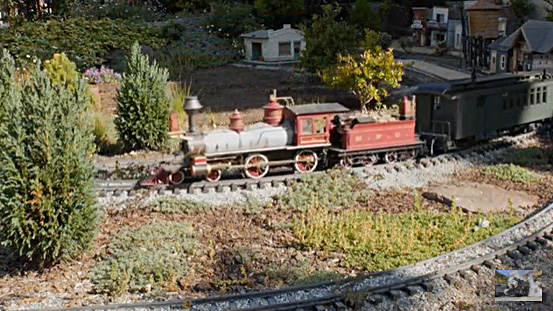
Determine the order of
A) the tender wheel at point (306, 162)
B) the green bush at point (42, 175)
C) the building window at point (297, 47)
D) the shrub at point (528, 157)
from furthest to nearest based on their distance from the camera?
1. the building window at point (297, 47)
2. the shrub at point (528, 157)
3. the tender wheel at point (306, 162)
4. the green bush at point (42, 175)

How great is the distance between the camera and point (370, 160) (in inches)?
628

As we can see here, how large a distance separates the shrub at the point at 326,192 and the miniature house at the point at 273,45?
16483 millimetres

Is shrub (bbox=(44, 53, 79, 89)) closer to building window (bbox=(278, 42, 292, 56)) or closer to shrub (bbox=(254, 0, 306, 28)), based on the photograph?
building window (bbox=(278, 42, 292, 56))

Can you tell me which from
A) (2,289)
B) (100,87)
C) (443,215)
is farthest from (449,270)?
(100,87)

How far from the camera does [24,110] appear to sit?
33.7ft

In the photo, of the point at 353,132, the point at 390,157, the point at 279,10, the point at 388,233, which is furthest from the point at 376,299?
the point at 279,10

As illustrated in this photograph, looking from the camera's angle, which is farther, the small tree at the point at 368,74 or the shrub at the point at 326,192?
the small tree at the point at 368,74

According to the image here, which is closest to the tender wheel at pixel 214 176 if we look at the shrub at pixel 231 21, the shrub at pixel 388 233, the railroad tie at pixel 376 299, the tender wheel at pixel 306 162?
the tender wheel at pixel 306 162

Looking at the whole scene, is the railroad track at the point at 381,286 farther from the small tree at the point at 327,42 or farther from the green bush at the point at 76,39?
the green bush at the point at 76,39

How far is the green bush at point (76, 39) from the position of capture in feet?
91.9

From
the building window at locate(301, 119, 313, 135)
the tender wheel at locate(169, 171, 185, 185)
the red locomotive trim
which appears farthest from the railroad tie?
the tender wheel at locate(169, 171, 185, 185)

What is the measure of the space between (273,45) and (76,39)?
8743 millimetres

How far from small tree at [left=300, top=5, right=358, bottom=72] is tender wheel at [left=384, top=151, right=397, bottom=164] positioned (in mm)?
8255

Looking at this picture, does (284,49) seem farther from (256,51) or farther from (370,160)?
(370,160)
